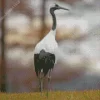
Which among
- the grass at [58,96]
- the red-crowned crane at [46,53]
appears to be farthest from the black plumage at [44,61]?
the grass at [58,96]

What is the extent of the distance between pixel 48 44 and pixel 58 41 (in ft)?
0.29

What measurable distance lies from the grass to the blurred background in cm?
4

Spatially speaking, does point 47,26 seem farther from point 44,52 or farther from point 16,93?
point 16,93

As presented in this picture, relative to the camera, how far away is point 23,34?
4.20 meters

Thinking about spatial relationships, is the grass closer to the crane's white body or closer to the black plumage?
the black plumage

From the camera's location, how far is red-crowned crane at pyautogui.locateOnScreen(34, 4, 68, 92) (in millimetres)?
4219

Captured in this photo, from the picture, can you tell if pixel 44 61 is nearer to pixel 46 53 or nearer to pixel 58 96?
pixel 46 53

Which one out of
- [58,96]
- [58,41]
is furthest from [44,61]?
[58,96]

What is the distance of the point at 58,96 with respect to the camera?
13.9 feet

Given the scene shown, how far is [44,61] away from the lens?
4.28 m

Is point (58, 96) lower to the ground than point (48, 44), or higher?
lower

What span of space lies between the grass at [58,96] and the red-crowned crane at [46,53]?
10 cm

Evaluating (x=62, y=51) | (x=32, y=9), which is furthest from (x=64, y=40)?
(x=32, y=9)

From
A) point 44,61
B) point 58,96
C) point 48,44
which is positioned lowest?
point 58,96
